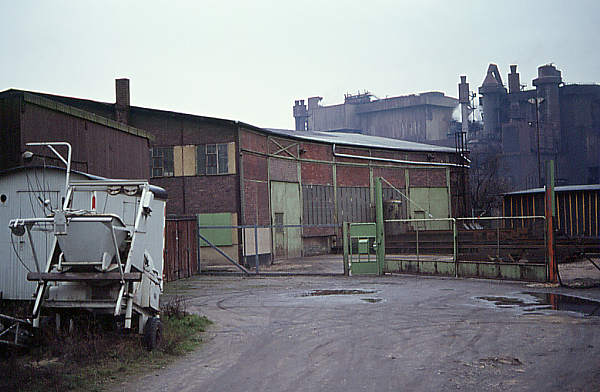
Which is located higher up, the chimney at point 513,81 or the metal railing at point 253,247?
the chimney at point 513,81

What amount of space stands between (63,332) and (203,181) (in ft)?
65.8

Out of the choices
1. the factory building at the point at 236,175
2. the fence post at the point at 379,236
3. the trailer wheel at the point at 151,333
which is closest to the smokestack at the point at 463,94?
the factory building at the point at 236,175

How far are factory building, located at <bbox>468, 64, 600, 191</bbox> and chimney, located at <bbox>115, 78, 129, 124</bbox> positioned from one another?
153 ft

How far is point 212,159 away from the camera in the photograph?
100.0ft

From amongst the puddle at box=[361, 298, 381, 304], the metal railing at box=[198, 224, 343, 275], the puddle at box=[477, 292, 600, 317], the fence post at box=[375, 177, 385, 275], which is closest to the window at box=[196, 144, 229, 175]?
the metal railing at box=[198, 224, 343, 275]

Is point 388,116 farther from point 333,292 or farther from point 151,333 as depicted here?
point 151,333

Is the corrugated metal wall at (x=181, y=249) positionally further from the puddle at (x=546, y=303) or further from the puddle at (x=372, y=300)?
the puddle at (x=546, y=303)

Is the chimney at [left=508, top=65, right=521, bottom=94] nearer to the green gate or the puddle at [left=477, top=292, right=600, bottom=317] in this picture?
the green gate

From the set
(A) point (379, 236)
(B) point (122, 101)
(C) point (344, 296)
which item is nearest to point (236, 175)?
(B) point (122, 101)

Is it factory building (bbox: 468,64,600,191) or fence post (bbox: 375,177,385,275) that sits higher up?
factory building (bbox: 468,64,600,191)

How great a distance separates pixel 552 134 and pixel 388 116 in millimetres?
25500

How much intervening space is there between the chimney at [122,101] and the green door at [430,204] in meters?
20.2

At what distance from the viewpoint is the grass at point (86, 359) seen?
326 inches

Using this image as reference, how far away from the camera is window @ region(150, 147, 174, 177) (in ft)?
101
